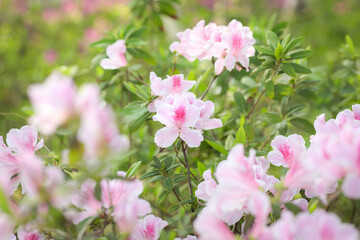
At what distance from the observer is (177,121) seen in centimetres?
98

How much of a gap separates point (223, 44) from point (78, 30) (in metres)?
4.85

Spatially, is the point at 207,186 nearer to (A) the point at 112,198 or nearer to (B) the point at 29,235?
(A) the point at 112,198

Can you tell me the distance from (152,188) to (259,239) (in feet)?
3.81

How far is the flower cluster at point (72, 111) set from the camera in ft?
1.95

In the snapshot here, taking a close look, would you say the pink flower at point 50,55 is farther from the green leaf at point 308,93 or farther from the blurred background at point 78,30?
the green leaf at point 308,93

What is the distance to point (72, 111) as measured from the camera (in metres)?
0.61

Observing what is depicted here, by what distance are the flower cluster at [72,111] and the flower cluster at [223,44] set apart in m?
0.65

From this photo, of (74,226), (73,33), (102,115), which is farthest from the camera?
(73,33)

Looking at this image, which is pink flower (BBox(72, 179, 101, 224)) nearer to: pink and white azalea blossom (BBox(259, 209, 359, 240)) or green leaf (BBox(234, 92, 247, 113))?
pink and white azalea blossom (BBox(259, 209, 359, 240))

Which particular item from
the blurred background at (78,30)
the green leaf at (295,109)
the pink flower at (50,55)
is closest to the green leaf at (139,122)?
the green leaf at (295,109)

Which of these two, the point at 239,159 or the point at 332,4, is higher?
the point at 239,159

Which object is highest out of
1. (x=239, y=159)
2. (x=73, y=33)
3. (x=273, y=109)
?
(x=239, y=159)

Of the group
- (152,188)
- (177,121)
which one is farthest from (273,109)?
(177,121)

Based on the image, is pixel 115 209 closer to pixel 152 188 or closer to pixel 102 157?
pixel 102 157
